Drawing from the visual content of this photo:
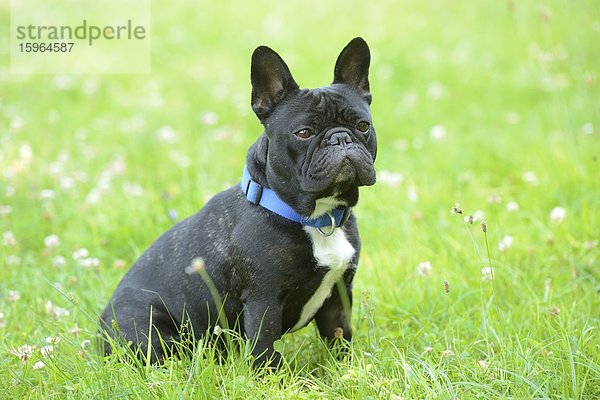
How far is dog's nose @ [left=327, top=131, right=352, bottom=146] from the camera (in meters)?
3.38

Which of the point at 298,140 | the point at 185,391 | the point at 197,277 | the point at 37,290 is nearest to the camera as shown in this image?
the point at 185,391

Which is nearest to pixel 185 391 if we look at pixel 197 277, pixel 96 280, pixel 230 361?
pixel 230 361

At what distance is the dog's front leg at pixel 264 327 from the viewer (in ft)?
11.3

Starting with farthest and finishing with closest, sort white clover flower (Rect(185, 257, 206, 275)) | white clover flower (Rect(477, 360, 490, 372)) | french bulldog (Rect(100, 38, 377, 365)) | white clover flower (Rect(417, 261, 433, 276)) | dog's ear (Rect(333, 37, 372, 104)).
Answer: white clover flower (Rect(417, 261, 433, 276)) < dog's ear (Rect(333, 37, 372, 104)) < french bulldog (Rect(100, 38, 377, 365)) < white clover flower (Rect(477, 360, 490, 372)) < white clover flower (Rect(185, 257, 206, 275))

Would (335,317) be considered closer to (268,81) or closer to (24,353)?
(268,81)

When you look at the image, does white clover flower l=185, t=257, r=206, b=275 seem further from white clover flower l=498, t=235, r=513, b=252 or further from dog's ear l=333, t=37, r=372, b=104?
white clover flower l=498, t=235, r=513, b=252

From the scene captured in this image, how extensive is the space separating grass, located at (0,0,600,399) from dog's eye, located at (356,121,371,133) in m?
0.81

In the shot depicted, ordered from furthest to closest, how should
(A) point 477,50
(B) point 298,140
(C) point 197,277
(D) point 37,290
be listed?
(A) point 477,50, (D) point 37,290, (C) point 197,277, (B) point 298,140

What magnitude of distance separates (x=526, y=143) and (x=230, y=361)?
4529 millimetres

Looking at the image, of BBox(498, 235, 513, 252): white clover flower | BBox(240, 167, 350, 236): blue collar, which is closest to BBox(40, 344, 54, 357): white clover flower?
BBox(240, 167, 350, 236): blue collar

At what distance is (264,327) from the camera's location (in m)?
3.46

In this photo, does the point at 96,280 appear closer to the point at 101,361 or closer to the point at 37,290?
the point at 37,290

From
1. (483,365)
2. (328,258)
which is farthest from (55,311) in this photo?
(483,365)

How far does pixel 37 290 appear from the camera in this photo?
4746 millimetres
